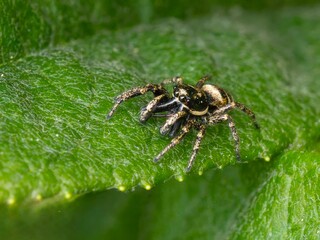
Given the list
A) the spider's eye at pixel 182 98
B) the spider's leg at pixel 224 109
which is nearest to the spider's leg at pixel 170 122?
the spider's eye at pixel 182 98

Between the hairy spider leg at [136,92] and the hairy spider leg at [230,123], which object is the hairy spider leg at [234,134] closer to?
the hairy spider leg at [230,123]

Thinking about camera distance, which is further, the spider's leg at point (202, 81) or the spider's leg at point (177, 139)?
the spider's leg at point (202, 81)

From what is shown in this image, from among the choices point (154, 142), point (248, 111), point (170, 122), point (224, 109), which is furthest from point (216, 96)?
point (154, 142)

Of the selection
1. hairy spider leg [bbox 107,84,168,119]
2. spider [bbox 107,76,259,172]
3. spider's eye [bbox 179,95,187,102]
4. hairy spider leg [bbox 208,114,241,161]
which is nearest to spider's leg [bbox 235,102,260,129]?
spider [bbox 107,76,259,172]

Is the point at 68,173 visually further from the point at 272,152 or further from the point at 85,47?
the point at 85,47

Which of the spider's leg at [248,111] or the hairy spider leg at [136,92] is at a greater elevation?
the hairy spider leg at [136,92]

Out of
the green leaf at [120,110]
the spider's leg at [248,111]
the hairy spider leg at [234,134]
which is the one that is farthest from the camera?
the spider's leg at [248,111]

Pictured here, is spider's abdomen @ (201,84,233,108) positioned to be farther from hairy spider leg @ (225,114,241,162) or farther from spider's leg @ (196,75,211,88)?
hairy spider leg @ (225,114,241,162)
